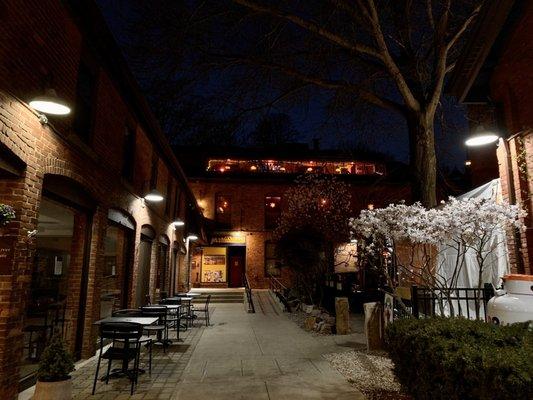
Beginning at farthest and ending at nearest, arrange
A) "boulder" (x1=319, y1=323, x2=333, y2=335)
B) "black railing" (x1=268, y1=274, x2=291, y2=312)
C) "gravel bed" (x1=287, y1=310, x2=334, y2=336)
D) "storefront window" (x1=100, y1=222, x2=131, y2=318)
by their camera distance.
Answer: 1. "black railing" (x1=268, y1=274, x2=291, y2=312)
2. "gravel bed" (x1=287, y1=310, x2=334, y2=336)
3. "boulder" (x1=319, y1=323, x2=333, y2=335)
4. "storefront window" (x1=100, y1=222, x2=131, y2=318)

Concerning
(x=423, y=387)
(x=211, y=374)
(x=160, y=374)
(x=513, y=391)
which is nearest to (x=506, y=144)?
(x=423, y=387)

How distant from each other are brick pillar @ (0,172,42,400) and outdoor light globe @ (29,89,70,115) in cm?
87

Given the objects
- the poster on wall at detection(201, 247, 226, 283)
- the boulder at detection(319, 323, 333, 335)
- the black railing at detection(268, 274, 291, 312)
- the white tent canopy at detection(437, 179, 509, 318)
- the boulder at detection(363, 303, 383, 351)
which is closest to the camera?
the white tent canopy at detection(437, 179, 509, 318)

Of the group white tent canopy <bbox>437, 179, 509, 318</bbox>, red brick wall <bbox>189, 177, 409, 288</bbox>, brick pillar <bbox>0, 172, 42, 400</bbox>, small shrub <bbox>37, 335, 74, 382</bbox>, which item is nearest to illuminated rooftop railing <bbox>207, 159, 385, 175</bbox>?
red brick wall <bbox>189, 177, 409, 288</bbox>

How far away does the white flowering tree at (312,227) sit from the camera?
15.5 meters

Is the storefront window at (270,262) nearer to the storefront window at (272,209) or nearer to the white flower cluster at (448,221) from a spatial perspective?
the storefront window at (272,209)

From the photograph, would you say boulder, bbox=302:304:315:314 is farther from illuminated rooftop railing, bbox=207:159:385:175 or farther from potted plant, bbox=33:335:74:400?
illuminated rooftop railing, bbox=207:159:385:175

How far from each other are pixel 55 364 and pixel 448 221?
590 centimetres

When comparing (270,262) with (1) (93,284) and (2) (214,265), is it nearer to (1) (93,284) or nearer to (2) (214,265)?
(2) (214,265)

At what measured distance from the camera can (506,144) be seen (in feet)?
25.4

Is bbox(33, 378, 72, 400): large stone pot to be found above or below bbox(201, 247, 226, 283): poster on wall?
below

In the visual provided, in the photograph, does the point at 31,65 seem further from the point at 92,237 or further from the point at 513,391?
the point at 513,391

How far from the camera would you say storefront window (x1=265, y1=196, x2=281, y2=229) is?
26406 mm

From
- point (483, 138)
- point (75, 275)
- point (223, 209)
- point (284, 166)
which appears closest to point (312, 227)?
point (483, 138)
